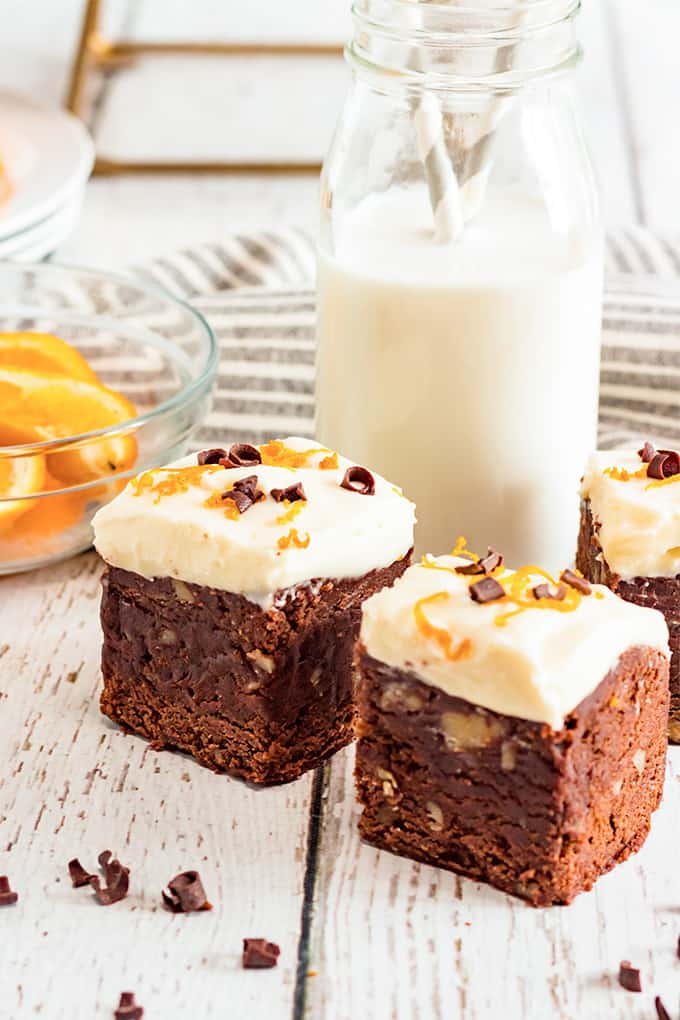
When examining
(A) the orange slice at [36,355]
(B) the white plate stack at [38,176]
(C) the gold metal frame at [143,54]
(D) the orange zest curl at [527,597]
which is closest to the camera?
(D) the orange zest curl at [527,597]

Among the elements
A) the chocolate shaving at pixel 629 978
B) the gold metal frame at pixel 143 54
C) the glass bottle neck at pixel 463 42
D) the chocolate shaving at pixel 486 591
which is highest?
the glass bottle neck at pixel 463 42

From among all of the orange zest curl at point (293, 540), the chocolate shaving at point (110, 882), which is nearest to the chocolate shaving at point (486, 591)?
the orange zest curl at point (293, 540)

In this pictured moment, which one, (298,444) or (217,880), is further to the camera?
(298,444)

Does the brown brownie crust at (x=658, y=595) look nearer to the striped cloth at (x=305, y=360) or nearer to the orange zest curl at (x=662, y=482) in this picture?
the orange zest curl at (x=662, y=482)

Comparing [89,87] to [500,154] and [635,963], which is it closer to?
[500,154]

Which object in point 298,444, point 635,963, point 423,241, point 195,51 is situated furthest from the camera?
point 195,51

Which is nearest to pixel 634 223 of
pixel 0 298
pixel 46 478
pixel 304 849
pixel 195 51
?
pixel 195 51
